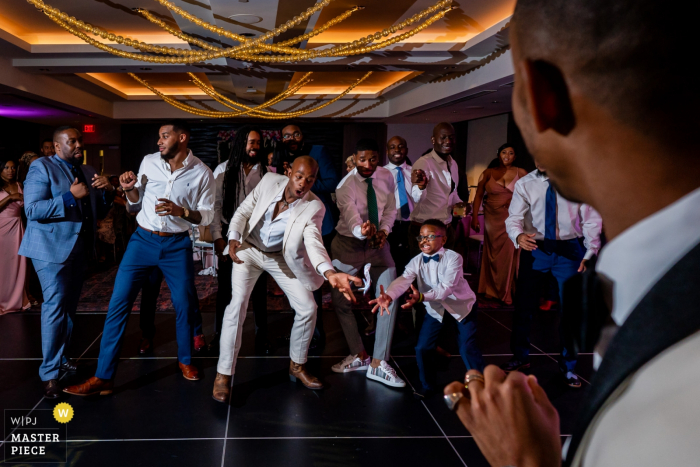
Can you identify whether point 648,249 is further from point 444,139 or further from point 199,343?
point 444,139

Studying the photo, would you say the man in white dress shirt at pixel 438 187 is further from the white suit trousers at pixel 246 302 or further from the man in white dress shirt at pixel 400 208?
the white suit trousers at pixel 246 302

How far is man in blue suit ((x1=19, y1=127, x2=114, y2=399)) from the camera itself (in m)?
3.11

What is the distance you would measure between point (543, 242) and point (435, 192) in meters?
1.28

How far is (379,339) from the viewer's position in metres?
3.59

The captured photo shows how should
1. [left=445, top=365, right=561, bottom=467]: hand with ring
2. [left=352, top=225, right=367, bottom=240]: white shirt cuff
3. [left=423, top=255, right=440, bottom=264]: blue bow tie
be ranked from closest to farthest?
1. [left=445, top=365, right=561, bottom=467]: hand with ring
2. [left=423, top=255, right=440, bottom=264]: blue bow tie
3. [left=352, top=225, right=367, bottom=240]: white shirt cuff

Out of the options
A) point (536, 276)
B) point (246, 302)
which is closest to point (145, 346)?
point (246, 302)

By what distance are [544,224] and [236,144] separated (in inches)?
99.3

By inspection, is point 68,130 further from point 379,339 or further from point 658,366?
point 658,366

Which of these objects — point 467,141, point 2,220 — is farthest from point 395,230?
point 467,141

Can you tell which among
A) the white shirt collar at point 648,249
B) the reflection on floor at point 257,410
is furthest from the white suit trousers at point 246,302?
the white shirt collar at point 648,249

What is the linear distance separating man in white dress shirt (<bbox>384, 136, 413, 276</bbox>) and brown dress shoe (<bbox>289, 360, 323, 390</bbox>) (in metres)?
1.46

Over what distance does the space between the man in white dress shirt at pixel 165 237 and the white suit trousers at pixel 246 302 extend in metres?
0.37

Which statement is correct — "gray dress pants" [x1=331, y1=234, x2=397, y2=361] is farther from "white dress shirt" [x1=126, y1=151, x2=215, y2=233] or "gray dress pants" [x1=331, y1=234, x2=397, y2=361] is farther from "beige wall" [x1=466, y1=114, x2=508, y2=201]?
"beige wall" [x1=466, y1=114, x2=508, y2=201]

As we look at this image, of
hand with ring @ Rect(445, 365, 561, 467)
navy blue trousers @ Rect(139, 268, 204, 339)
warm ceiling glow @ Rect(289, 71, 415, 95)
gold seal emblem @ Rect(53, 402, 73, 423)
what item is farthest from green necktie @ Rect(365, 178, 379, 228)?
warm ceiling glow @ Rect(289, 71, 415, 95)
